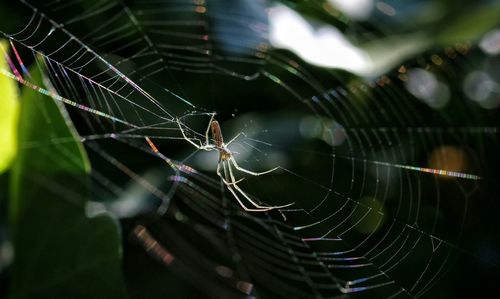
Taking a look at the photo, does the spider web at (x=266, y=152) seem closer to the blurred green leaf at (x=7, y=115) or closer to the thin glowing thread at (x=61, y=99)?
the thin glowing thread at (x=61, y=99)

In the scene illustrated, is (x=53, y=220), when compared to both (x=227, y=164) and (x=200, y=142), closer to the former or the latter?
(x=200, y=142)

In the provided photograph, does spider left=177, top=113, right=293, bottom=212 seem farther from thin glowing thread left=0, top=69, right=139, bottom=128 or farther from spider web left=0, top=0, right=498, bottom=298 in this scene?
thin glowing thread left=0, top=69, right=139, bottom=128

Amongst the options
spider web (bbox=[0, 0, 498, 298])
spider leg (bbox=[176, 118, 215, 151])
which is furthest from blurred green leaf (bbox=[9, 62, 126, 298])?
spider leg (bbox=[176, 118, 215, 151])

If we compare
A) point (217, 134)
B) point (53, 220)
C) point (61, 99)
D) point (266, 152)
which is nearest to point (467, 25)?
point (266, 152)

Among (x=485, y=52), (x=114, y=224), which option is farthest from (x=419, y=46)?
(x=114, y=224)

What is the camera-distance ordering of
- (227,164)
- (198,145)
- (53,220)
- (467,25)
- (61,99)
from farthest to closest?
(227,164), (198,145), (467,25), (61,99), (53,220)

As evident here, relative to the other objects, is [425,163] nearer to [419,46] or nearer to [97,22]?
[419,46]

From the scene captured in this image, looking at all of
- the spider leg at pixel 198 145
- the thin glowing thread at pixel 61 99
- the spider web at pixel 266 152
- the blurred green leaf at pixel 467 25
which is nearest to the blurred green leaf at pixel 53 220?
the thin glowing thread at pixel 61 99
